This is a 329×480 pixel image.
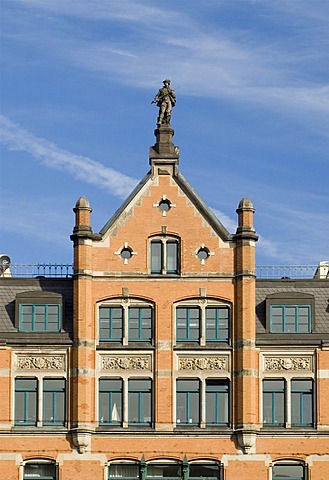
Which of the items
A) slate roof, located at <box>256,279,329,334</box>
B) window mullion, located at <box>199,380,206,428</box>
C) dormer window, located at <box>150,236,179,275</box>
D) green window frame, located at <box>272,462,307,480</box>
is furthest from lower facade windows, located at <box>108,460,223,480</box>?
dormer window, located at <box>150,236,179,275</box>

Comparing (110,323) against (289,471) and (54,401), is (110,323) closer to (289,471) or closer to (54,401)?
→ (54,401)

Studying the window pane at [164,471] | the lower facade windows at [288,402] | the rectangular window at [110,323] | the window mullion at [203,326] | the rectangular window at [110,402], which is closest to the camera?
the window pane at [164,471]

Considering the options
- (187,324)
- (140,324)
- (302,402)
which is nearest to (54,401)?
(140,324)

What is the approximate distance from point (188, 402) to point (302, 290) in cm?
910

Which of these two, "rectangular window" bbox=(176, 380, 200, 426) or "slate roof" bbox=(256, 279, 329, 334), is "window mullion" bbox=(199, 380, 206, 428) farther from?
"slate roof" bbox=(256, 279, 329, 334)

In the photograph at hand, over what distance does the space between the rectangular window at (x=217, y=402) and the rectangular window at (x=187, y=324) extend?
8.28ft

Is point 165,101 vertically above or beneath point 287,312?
above

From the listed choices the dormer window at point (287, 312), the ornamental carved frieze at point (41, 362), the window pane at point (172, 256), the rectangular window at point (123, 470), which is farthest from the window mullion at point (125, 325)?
the dormer window at point (287, 312)

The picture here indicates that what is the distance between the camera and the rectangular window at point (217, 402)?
72.9 metres

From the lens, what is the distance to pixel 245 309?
73438 mm

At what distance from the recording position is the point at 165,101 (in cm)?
7719

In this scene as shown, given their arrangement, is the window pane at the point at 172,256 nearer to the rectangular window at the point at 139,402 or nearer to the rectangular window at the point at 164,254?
the rectangular window at the point at 164,254

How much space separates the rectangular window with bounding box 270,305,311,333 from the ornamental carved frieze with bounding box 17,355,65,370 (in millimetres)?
11350

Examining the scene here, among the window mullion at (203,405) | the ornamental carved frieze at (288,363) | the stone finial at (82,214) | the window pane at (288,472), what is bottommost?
the window pane at (288,472)
